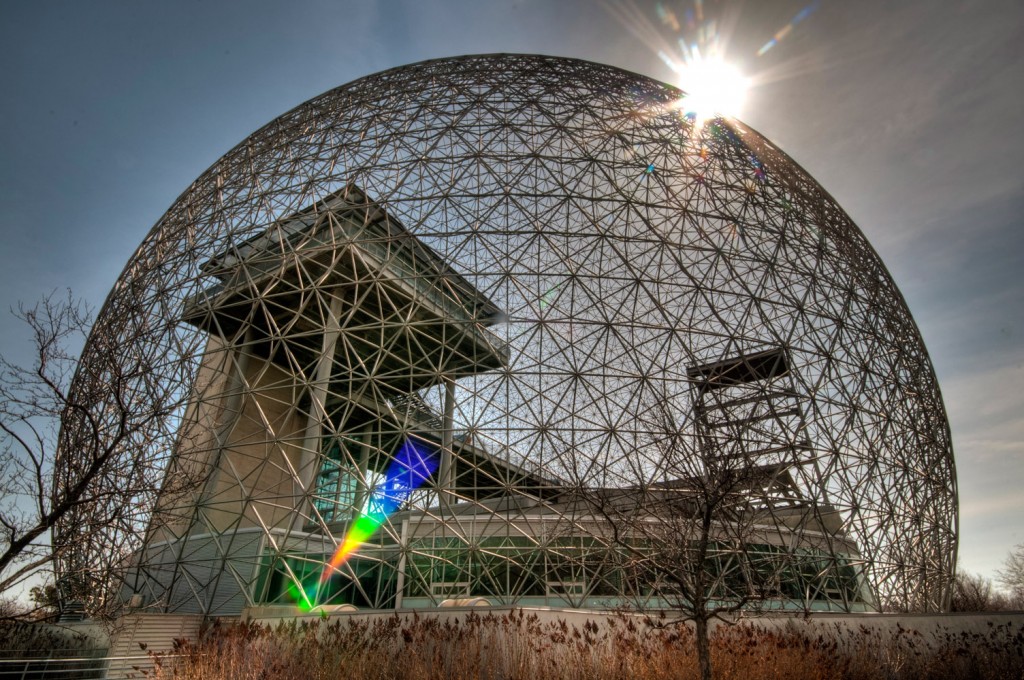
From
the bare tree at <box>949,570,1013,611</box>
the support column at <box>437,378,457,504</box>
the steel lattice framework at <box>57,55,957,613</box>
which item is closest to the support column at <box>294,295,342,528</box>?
the steel lattice framework at <box>57,55,957,613</box>

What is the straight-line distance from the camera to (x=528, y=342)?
51.5 ft

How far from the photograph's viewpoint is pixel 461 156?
17.1 metres

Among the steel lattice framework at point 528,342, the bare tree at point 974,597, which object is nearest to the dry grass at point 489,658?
the steel lattice framework at point 528,342

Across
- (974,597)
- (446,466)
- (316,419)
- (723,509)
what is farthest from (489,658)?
(974,597)

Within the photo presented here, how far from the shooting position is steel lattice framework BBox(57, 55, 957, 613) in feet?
45.0

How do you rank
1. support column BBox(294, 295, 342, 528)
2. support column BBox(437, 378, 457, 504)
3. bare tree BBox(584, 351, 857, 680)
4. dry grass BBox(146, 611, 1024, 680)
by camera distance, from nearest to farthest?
dry grass BBox(146, 611, 1024, 680) < bare tree BBox(584, 351, 857, 680) < support column BBox(294, 295, 342, 528) < support column BBox(437, 378, 457, 504)

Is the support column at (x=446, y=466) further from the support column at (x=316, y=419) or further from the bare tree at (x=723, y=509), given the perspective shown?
the bare tree at (x=723, y=509)

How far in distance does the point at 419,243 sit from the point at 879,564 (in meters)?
15.5

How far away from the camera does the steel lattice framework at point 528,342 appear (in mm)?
13711

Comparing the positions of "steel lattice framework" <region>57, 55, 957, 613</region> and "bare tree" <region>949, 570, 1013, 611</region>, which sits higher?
"steel lattice framework" <region>57, 55, 957, 613</region>

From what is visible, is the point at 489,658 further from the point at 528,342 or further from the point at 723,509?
the point at 528,342

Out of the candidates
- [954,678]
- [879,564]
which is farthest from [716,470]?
[879,564]

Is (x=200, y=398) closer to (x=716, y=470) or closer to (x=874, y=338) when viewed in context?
(x=716, y=470)

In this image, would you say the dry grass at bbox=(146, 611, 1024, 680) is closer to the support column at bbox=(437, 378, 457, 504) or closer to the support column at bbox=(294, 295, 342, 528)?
the support column at bbox=(294, 295, 342, 528)
